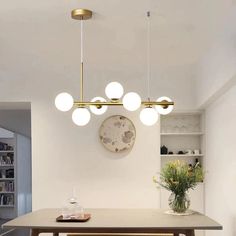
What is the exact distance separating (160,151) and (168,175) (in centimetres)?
186

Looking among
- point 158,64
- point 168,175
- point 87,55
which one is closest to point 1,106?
point 87,55

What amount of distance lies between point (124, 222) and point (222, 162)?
163cm

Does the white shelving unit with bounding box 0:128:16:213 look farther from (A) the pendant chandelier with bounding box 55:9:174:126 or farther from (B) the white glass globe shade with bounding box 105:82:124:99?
(B) the white glass globe shade with bounding box 105:82:124:99

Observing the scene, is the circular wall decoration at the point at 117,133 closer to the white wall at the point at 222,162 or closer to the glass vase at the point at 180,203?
the white wall at the point at 222,162

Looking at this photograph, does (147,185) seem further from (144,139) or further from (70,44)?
(70,44)

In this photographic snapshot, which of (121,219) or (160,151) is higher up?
(160,151)

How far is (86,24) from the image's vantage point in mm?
4039

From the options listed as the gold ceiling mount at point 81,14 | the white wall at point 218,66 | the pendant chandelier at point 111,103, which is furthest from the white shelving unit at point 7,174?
the gold ceiling mount at point 81,14

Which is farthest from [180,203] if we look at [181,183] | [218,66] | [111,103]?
[218,66]

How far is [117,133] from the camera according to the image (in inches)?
222

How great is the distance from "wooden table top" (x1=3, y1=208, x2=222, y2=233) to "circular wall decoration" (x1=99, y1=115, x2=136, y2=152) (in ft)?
5.73

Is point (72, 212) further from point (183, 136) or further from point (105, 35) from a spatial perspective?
point (183, 136)

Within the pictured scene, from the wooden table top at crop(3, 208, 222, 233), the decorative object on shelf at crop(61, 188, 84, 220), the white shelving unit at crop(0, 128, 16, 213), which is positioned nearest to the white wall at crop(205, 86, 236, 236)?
the wooden table top at crop(3, 208, 222, 233)

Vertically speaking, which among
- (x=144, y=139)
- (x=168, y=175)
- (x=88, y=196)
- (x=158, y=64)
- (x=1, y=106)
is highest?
(x=158, y=64)
